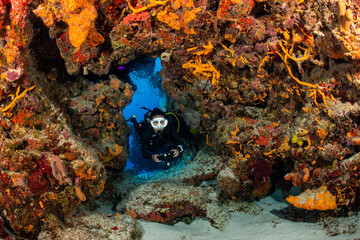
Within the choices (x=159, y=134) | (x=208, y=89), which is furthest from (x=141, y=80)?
(x=208, y=89)

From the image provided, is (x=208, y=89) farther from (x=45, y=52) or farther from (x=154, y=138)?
(x=45, y=52)

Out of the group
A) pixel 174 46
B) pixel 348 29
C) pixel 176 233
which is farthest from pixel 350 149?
pixel 174 46

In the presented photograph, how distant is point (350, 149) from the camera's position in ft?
11.9

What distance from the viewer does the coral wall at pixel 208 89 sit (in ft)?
11.0

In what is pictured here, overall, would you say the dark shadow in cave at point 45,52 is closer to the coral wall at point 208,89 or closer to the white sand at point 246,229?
the coral wall at point 208,89

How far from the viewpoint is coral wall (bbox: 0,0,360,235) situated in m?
3.37

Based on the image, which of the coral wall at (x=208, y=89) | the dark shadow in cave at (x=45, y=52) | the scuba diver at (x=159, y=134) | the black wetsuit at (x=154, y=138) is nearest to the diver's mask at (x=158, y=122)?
the scuba diver at (x=159, y=134)

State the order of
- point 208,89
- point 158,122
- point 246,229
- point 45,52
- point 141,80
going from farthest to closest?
point 141,80
point 158,122
point 208,89
point 45,52
point 246,229

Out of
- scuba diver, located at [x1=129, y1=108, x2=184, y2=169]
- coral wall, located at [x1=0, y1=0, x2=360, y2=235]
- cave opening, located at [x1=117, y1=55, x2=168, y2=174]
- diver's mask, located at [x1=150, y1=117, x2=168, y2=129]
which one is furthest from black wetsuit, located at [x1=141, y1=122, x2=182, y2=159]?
coral wall, located at [x1=0, y1=0, x2=360, y2=235]

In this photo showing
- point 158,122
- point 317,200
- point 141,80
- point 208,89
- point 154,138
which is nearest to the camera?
point 317,200

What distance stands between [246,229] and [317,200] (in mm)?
1478

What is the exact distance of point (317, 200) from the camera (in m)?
3.62

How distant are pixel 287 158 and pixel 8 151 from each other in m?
5.13

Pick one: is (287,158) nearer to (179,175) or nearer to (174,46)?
(179,175)
